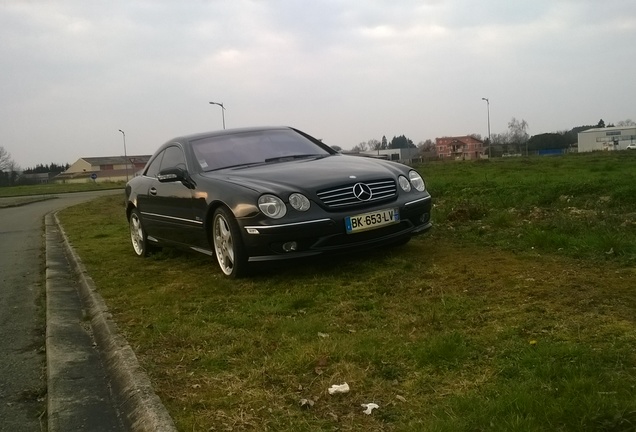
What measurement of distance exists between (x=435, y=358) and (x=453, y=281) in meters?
1.59

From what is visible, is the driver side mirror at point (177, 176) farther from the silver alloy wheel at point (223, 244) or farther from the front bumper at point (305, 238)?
the front bumper at point (305, 238)

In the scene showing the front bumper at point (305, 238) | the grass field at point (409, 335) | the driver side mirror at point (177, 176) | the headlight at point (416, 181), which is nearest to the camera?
the grass field at point (409, 335)

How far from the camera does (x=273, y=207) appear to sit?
16.6 feet

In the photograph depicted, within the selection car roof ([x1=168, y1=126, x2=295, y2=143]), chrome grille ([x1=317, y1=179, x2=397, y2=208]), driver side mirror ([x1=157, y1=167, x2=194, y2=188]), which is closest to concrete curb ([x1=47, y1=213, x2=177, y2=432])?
driver side mirror ([x1=157, y1=167, x2=194, y2=188])

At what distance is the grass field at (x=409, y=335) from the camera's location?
96.6 inches

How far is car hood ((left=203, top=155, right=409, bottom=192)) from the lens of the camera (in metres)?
5.22

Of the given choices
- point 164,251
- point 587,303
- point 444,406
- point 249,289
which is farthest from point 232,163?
point 444,406

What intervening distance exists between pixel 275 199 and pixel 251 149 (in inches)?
60.3

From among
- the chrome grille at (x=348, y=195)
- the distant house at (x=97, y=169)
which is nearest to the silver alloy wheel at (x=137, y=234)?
the chrome grille at (x=348, y=195)

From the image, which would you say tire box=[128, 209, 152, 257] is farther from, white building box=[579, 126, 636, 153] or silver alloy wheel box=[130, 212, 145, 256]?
white building box=[579, 126, 636, 153]

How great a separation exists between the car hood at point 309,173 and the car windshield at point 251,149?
23 centimetres

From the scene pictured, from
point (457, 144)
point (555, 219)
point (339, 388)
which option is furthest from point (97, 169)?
point (339, 388)

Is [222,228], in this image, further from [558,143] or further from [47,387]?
[558,143]

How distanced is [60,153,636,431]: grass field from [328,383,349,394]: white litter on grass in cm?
4
